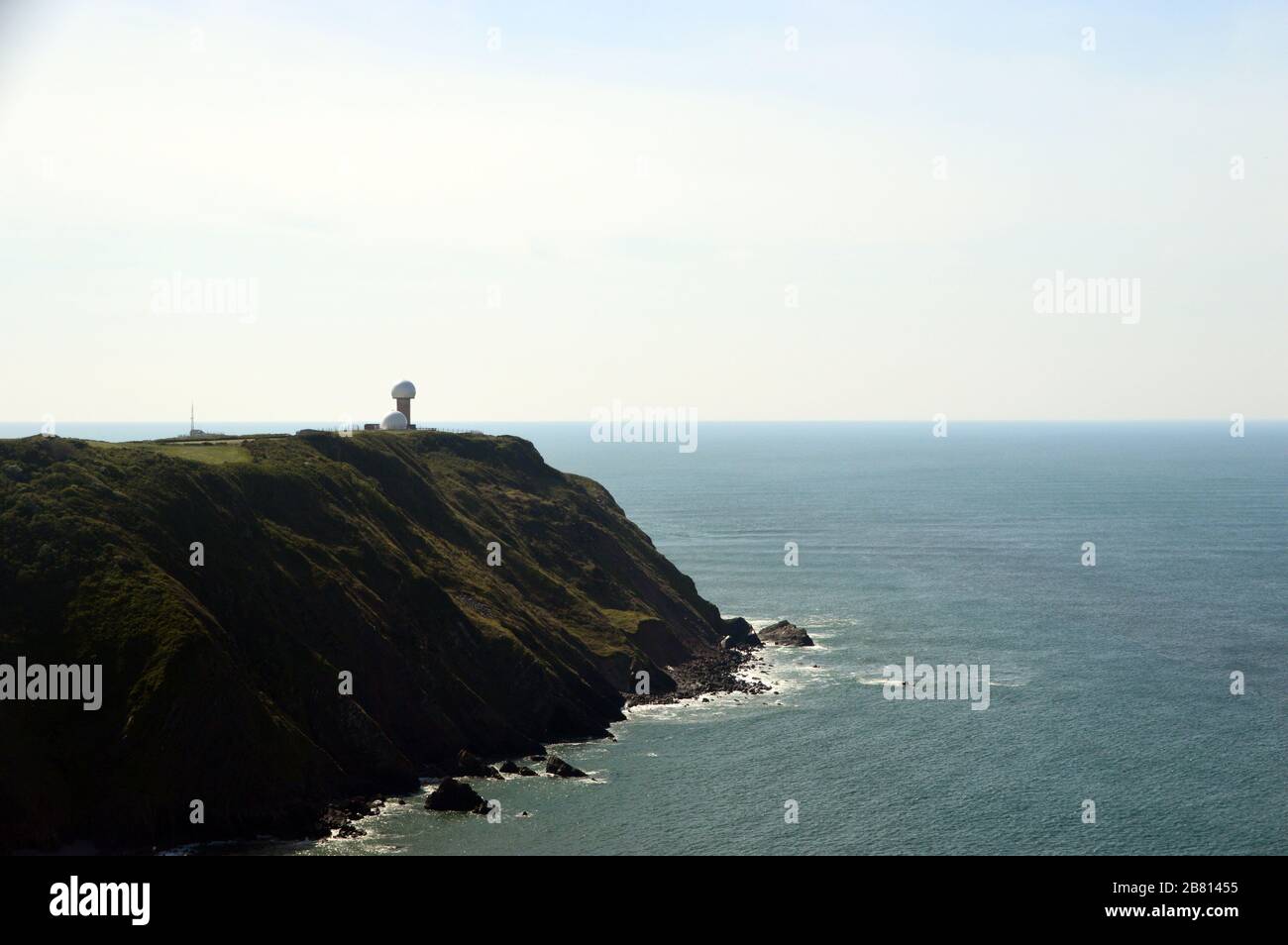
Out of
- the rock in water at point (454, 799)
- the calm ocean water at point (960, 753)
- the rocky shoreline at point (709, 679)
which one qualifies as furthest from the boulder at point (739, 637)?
the rock in water at point (454, 799)

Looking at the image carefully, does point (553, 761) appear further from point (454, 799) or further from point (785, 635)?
point (785, 635)

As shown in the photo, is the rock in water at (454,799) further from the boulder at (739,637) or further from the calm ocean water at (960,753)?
the boulder at (739,637)

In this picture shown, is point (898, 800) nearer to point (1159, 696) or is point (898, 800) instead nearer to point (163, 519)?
point (1159, 696)

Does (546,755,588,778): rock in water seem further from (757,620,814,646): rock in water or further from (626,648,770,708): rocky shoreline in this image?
(757,620,814,646): rock in water

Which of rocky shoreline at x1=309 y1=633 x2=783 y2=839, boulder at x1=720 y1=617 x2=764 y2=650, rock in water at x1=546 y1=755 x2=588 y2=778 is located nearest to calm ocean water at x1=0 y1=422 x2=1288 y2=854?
rocky shoreline at x1=309 y1=633 x2=783 y2=839

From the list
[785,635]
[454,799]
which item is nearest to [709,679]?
[785,635]
